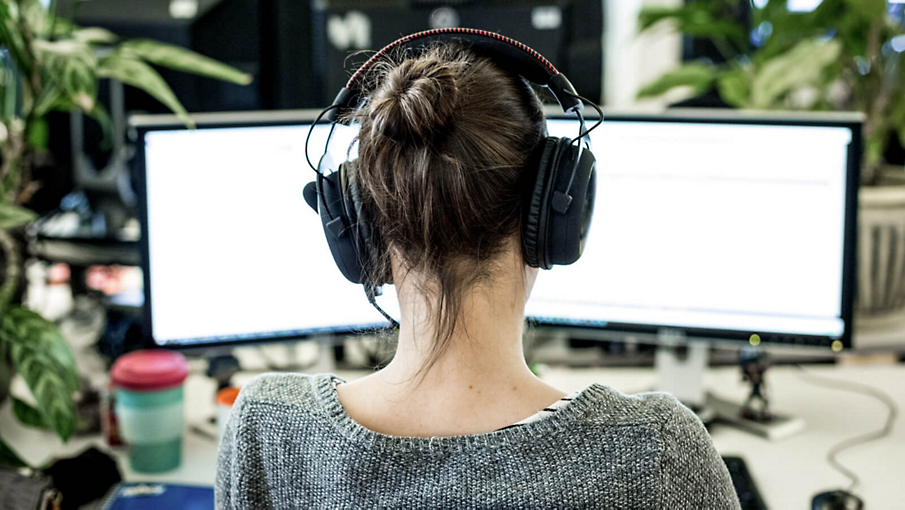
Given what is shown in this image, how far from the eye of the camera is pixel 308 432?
2.06 feet

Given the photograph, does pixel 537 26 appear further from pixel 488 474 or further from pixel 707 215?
pixel 488 474

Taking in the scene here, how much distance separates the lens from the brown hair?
→ 58 centimetres

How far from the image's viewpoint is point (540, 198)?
609mm

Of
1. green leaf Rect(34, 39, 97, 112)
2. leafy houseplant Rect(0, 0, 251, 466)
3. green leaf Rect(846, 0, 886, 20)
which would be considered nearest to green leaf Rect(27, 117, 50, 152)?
leafy houseplant Rect(0, 0, 251, 466)

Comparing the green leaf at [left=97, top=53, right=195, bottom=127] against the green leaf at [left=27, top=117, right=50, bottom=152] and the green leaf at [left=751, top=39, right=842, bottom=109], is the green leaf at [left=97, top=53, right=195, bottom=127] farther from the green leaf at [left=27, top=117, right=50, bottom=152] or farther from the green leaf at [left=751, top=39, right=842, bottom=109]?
the green leaf at [left=751, top=39, right=842, bottom=109]

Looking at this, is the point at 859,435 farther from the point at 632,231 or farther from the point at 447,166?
the point at 447,166

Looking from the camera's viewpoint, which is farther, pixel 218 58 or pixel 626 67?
pixel 626 67

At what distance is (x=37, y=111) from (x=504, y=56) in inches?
27.0

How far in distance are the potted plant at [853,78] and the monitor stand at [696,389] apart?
1.12 feet

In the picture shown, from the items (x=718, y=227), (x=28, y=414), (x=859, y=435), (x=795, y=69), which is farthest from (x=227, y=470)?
(x=795, y=69)

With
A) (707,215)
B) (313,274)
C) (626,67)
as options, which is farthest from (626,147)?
(626,67)

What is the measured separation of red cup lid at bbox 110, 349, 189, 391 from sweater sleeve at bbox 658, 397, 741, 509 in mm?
670

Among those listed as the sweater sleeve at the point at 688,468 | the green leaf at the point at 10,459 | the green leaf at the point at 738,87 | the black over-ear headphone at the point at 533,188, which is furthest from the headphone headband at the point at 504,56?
the green leaf at the point at 738,87

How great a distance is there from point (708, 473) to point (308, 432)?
0.32 metres
